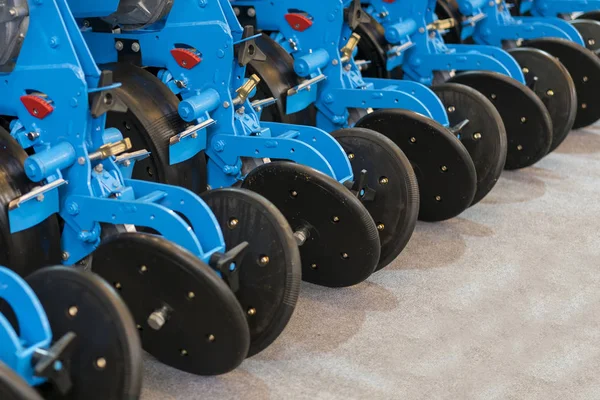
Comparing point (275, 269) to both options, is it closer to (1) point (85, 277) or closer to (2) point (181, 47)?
(1) point (85, 277)

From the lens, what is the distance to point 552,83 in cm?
457

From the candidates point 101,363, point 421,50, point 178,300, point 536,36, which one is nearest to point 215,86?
point 178,300

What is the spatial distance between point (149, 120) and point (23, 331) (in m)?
1.20

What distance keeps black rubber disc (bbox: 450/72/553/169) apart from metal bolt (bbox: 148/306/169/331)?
2.42 meters

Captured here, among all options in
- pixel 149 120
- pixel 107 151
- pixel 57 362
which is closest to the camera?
pixel 57 362

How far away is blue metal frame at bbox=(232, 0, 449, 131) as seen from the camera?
12.5 ft

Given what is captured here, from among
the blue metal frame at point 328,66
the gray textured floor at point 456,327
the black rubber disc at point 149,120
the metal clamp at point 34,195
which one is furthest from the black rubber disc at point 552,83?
the metal clamp at point 34,195

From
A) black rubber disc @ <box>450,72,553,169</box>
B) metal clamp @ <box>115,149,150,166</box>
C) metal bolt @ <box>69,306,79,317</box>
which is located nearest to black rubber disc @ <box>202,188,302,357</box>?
metal clamp @ <box>115,149,150,166</box>

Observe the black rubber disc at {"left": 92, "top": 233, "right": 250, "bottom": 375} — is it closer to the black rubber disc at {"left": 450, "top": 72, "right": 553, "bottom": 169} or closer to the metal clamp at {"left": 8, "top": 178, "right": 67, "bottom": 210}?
the metal clamp at {"left": 8, "top": 178, "right": 67, "bottom": 210}

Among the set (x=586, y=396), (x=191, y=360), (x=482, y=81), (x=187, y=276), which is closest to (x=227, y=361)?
(x=191, y=360)

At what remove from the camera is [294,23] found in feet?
12.7

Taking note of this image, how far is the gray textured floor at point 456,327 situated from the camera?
2.67 meters

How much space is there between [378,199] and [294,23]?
107cm

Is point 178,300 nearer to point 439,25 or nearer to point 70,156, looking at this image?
point 70,156
